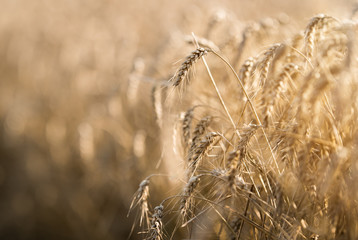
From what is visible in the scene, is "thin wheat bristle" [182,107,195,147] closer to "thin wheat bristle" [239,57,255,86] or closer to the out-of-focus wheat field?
the out-of-focus wheat field

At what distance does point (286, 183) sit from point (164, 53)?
2.23m

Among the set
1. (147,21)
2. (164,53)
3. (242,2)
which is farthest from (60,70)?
(242,2)

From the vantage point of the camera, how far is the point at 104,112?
367 cm

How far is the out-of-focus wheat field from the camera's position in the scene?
2.61m

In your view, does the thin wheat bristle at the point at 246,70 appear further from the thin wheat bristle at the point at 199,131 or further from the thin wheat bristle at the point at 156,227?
the thin wheat bristle at the point at 156,227

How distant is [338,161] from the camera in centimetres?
109

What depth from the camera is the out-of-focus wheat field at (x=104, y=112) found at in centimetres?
261

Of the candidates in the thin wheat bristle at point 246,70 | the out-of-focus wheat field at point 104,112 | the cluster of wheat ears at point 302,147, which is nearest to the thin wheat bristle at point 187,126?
the cluster of wheat ears at point 302,147

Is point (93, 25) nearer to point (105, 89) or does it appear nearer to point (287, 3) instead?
point (105, 89)

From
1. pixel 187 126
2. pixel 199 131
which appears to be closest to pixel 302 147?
pixel 199 131

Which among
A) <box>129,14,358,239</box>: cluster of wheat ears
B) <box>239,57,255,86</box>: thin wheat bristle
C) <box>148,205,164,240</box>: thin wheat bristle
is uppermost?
<box>239,57,255,86</box>: thin wheat bristle

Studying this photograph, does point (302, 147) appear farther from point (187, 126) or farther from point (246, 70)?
point (187, 126)

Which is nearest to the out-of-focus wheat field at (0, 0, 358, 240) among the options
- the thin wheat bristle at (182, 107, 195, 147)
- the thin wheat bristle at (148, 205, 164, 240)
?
the thin wheat bristle at (148, 205, 164, 240)

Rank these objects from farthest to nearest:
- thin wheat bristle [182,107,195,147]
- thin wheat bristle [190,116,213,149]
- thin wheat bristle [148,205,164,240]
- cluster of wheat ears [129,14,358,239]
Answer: thin wheat bristle [182,107,195,147] < thin wheat bristle [190,116,213,149] < thin wheat bristle [148,205,164,240] < cluster of wheat ears [129,14,358,239]
